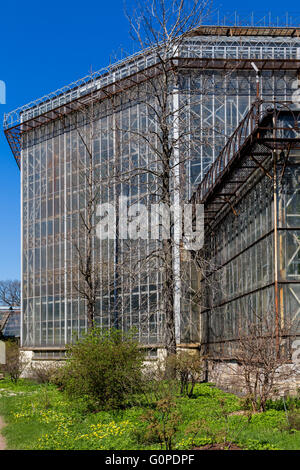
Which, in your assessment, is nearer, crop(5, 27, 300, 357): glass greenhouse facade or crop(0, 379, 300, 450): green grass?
crop(0, 379, 300, 450): green grass

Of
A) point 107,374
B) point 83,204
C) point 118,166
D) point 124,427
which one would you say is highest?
point 118,166

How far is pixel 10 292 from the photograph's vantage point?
9662 centimetres

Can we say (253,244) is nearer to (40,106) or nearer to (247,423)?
(247,423)

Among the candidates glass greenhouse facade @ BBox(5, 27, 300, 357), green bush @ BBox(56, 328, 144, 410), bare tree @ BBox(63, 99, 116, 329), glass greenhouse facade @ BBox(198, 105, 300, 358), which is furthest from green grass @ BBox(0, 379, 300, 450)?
bare tree @ BBox(63, 99, 116, 329)

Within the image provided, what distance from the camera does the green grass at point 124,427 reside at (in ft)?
36.5

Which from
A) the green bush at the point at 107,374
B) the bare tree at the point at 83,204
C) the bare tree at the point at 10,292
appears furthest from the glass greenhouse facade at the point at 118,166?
the bare tree at the point at 10,292

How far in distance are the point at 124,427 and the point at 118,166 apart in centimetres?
2519

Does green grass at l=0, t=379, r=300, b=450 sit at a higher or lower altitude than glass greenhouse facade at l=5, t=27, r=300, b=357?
lower

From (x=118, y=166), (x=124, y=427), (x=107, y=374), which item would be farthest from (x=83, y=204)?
(x=124, y=427)

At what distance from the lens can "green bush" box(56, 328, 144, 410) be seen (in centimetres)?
1571

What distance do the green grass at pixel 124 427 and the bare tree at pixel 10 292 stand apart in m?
78.0

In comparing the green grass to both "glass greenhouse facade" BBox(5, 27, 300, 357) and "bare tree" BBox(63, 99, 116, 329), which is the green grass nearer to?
"glass greenhouse facade" BBox(5, 27, 300, 357)

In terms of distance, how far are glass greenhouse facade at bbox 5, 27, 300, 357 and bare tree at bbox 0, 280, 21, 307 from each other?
52.6 metres

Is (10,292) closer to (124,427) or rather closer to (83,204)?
(83,204)
